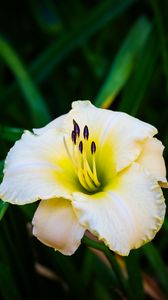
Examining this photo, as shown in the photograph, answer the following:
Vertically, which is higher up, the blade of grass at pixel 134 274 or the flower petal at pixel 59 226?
the flower petal at pixel 59 226

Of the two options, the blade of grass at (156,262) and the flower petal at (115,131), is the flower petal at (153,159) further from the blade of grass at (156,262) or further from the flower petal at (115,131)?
the blade of grass at (156,262)

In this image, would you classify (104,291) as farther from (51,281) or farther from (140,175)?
(140,175)

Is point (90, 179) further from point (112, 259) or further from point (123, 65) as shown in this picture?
point (123, 65)

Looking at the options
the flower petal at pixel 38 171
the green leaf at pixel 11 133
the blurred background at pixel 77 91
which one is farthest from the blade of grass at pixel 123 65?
the flower petal at pixel 38 171

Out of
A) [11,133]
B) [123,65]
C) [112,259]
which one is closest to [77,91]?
[123,65]

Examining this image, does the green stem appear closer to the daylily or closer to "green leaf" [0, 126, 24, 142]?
the daylily

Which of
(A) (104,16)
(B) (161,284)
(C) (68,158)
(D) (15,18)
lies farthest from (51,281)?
(D) (15,18)
